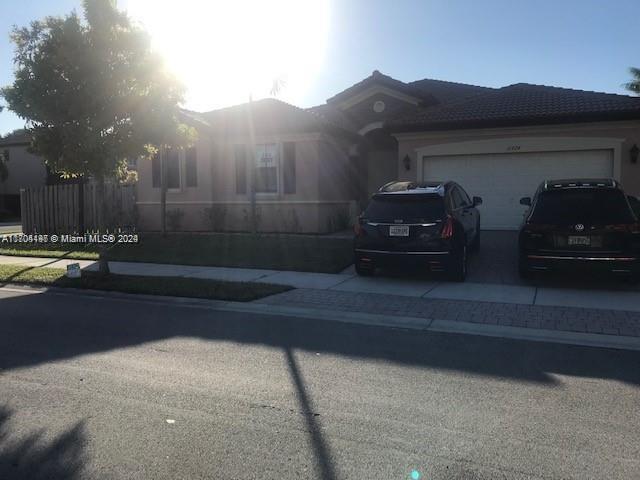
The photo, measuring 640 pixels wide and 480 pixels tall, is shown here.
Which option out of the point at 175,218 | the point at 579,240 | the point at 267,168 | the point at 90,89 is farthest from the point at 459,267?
the point at 175,218

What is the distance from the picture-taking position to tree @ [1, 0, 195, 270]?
9.80 m

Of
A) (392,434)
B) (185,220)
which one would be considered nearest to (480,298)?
(392,434)

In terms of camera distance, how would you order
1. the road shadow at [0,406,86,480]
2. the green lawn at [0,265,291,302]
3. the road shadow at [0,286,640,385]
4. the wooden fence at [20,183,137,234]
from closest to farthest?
the road shadow at [0,406,86,480] → the road shadow at [0,286,640,385] → the green lawn at [0,265,291,302] → the wooden fence at [20,183,137,234]

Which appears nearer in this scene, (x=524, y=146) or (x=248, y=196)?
(x=524, y=146)

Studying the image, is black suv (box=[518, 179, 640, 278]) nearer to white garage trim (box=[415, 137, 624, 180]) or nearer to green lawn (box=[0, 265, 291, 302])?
green lawn (box=[0, 265, 291, 302])

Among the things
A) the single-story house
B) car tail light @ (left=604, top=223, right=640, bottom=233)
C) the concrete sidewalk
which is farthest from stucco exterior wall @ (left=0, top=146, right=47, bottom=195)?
car tail light @ (left=604, top=223, right=640, bottom=233)

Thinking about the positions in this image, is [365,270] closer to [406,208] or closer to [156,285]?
[406,208]

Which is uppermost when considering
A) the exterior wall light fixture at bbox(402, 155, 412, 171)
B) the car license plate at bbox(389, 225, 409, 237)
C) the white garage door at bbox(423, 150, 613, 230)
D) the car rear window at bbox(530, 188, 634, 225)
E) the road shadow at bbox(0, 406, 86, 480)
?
the exterior wall light fixture at bbox(402, 155, 412, 171)

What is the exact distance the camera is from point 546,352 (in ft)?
19.6

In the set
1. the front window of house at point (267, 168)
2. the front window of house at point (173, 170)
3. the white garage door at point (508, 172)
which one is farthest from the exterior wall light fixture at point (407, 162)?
the front window of house at point (173, 170)

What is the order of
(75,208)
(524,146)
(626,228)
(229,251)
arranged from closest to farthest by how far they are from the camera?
(626,228) < (229,251) < (524,146) < (75,208)

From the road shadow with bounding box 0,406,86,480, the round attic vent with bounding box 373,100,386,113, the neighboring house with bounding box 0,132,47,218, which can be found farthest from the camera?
the neighboring house with bounding box 0,132,47,218

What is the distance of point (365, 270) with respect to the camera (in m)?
10.3

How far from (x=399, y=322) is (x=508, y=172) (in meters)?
10.4
